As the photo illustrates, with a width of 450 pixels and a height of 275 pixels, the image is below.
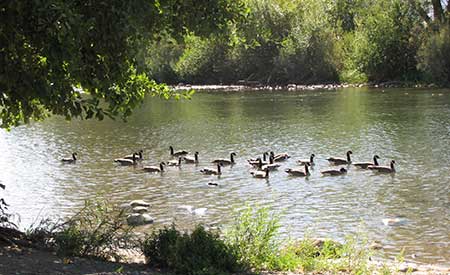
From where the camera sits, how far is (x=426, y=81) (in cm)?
6438

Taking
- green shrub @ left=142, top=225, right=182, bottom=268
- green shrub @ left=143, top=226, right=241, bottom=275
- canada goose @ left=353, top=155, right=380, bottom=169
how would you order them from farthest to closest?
canada goose @ left=353, top=155, right=380, bottom=169, green shrub @ left=142, top=225, right=182, bottom=268, green shrub @ left=143, top=226, right=241, bottom=275

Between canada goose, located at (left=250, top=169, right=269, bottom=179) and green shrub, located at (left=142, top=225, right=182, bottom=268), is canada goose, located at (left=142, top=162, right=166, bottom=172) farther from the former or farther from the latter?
green shrub, located at (left=142, top=225, right=182, bottom=268)

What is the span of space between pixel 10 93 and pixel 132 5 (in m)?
2.08

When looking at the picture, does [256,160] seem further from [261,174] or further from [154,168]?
[154,168]

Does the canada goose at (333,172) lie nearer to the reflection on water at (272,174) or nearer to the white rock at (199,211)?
the reflection on water at (272,174)

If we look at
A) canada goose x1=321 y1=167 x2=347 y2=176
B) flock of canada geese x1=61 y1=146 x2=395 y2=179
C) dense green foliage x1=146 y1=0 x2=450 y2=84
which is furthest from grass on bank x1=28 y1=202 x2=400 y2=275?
dense green foliage x1=146 y1=0 x2=450 y2=84

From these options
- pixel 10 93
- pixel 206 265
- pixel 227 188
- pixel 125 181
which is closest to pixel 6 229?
pixel 10 93

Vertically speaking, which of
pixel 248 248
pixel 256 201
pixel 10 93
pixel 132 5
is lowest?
pixel 256 201

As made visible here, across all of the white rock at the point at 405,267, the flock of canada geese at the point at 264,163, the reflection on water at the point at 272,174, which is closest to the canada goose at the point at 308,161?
the flock of canada geese at the point at 264,163

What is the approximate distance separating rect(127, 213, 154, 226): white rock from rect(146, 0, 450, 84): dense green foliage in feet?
131

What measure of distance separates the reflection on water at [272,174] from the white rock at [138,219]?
1.31 feet

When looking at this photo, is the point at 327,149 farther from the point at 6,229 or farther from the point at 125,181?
the point at 6,229

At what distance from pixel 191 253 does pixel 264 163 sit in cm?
1628

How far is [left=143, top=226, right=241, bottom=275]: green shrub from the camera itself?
29.0 feet
